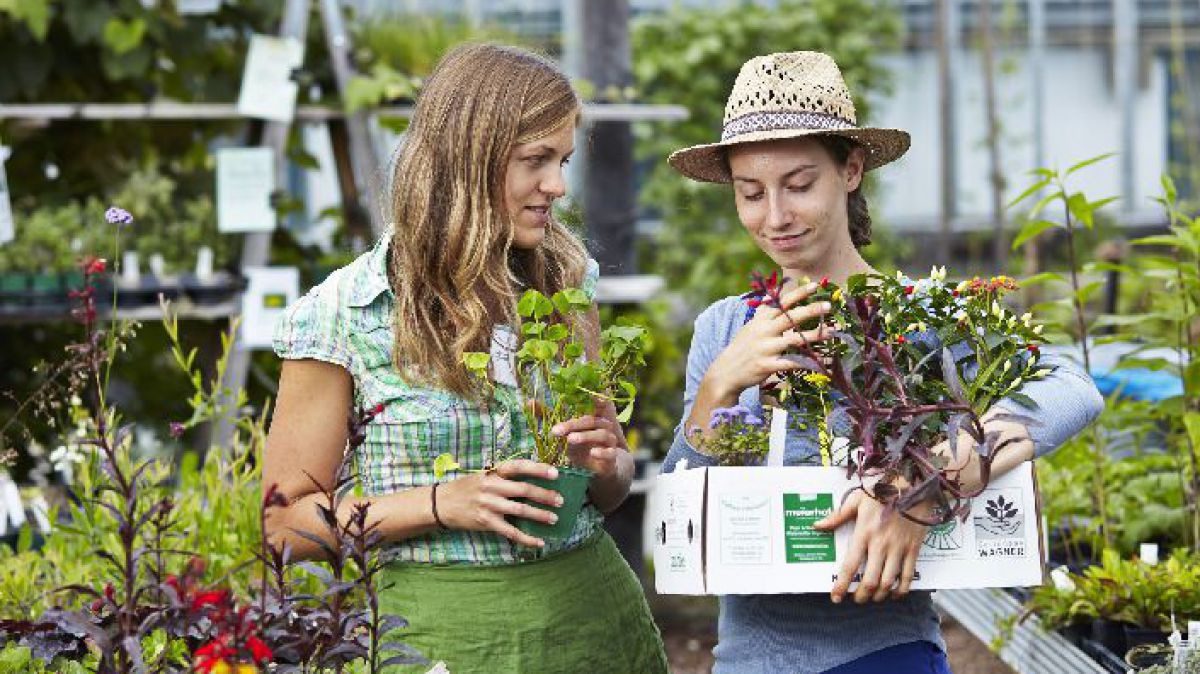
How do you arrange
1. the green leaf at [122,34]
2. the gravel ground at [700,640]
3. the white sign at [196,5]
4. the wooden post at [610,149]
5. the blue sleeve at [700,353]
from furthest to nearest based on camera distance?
the wooden post at [610,149] → the green leaf at [122,34] → the white sign at [196,5] → the gravel ground at [700,640] → the blue sleeve at [700,353]

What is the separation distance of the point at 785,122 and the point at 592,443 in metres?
0.51

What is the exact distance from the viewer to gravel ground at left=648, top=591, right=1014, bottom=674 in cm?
452

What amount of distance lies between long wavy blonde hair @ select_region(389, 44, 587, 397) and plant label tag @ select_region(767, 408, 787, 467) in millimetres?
369

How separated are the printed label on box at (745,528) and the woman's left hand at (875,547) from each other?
6 cm

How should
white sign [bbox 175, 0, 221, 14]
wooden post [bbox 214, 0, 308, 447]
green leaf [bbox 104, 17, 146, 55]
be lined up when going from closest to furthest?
wooden post [bbox 214, 0, 308, 447] → white sign [bbox 175, 0, 221, 14] → green leaf [bbox 104, 17, 146, 55]

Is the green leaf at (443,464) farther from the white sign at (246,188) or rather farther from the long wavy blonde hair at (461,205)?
the white sign at (246,188)

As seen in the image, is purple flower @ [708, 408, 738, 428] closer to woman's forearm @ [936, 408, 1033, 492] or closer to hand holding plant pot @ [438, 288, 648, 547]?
hand holding plant pot @ [438, 288, 648, 547]

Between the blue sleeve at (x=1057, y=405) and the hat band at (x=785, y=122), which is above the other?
the hat band at (x=785, y=122)

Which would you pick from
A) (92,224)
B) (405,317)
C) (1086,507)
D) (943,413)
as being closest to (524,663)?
(405,317)

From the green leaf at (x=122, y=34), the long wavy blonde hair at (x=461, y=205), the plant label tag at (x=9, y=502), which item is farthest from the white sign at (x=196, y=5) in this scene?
the long wavy blonde hair at (x=461, y=205)

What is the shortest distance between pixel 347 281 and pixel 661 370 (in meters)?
3.88

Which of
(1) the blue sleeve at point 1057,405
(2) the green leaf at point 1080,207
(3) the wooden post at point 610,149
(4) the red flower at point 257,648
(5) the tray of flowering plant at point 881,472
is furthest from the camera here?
(3) the wooden post at point 610,149

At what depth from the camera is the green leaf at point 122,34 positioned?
570cm

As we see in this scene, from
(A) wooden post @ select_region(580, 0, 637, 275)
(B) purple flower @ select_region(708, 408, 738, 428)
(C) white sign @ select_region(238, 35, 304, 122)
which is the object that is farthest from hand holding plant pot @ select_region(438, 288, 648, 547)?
(A) wooden post @ select_region(580, 0, 637, 275)
